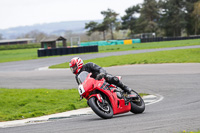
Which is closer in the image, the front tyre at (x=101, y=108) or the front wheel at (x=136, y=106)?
the front tyre at (x=101, y=108)

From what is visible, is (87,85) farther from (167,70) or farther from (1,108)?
(167,70)

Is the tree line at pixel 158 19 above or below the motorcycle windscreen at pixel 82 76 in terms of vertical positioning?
above

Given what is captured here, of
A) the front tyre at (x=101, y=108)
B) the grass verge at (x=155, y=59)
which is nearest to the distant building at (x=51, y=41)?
the grass verge at (x=155, y=59)

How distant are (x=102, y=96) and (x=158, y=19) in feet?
293

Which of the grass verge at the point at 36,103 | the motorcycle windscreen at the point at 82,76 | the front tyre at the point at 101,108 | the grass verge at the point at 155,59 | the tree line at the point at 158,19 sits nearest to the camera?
the front tyre at the point at 101,108

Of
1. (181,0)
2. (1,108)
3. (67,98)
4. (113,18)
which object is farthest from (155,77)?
(113,18)

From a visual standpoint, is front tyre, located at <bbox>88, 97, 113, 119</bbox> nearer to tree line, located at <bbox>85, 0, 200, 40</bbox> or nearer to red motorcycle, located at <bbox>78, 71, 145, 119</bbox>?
red motorcycle, located at <bbox>78, 71, 145, 119</bbox>

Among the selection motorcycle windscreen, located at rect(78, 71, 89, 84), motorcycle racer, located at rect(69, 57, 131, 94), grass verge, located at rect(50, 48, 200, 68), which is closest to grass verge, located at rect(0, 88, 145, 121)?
motorcycle racer, located at rect(69, 57, 131, 94)

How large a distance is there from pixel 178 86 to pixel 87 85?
711cm

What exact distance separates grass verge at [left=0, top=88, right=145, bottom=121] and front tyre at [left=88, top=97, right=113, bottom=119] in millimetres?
3119

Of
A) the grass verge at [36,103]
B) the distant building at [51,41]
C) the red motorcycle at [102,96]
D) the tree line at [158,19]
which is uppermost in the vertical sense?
the tree line at [158,19]

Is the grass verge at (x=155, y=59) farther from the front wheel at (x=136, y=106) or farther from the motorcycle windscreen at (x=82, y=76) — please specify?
the motorcycle windscreen at (x=82, y=76)

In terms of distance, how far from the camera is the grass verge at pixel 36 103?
10664 mm

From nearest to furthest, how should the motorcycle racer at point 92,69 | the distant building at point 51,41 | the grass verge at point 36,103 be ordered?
the motorcycle racer at point 92,69 < the grass verge at point 36,103 < the distant building at point 51,41
